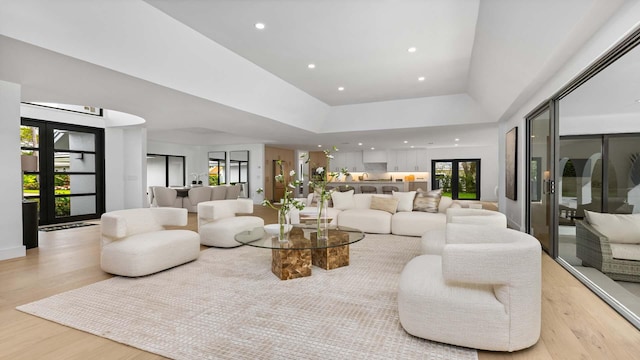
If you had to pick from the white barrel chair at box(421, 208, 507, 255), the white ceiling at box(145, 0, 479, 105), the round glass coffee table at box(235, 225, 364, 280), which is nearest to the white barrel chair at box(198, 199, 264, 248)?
the round glass coffee table at box(235, 225, 364, 280)

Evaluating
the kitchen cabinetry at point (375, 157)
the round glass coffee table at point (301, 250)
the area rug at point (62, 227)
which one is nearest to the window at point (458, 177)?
the kitchen cabinetry at point (375, 157)

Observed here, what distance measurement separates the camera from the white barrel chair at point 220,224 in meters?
4.75

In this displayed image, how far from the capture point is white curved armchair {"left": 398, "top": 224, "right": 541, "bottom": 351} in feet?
6.30

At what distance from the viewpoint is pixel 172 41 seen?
13.1ft

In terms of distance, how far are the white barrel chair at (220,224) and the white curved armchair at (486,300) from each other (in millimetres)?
3324

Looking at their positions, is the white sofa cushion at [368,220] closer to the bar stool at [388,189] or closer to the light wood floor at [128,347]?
the light wood floor at [128,347]

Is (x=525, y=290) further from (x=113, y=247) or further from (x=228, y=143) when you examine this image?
(x=228, y=143)

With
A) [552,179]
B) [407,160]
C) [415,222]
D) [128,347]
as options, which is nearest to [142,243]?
[128,347]

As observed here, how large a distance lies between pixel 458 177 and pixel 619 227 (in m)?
11.3

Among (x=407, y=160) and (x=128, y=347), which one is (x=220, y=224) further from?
(x=407, y=160)

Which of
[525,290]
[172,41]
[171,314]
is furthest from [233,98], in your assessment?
[525,290]

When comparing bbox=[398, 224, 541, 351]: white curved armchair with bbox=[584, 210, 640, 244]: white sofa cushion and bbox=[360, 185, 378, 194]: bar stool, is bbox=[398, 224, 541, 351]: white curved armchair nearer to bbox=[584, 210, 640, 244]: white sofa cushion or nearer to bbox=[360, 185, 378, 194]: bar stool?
bbox=[584, 210, 640, 244]: white sofa cushion

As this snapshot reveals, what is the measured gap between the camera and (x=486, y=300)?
197 centimetres

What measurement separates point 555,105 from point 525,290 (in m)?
3.18
